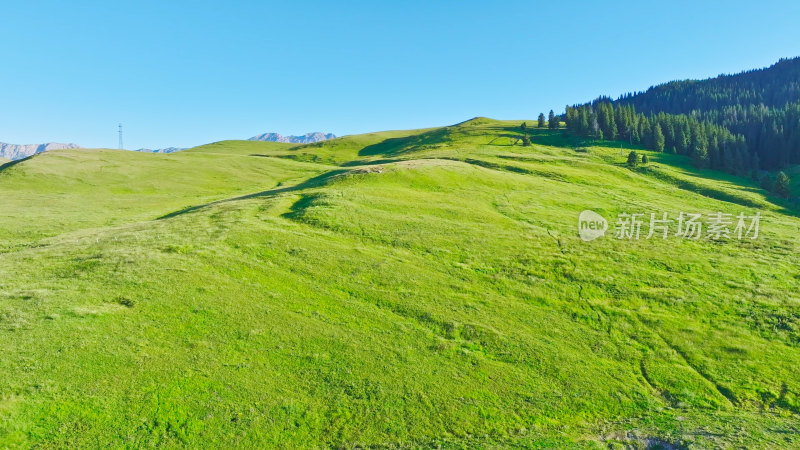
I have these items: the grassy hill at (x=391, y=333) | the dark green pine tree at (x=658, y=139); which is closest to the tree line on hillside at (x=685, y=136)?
the dark green pine tree at (x=658, y=139)

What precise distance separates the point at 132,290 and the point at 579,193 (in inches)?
2658

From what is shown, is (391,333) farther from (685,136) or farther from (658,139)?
(685,136)

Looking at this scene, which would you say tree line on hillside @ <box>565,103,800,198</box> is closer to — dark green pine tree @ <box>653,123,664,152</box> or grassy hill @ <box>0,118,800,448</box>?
dark green pine tree @ <box>653,123,664,152</box>

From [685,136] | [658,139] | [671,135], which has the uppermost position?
[671,135]

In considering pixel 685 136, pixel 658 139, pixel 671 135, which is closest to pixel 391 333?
pixel 658 139

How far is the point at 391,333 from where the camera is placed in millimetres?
25719

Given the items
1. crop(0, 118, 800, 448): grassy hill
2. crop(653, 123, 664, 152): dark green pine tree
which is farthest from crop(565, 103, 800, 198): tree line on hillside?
crop(0, 118, 800, 448): grassy hill

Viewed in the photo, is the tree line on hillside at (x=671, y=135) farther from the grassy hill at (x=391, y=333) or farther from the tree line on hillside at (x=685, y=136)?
the grassy hill at (x=391, y=333)

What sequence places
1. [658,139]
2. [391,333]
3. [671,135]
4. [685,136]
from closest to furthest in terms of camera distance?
[391,333]
[658,139]
[685,136]
[671,135]

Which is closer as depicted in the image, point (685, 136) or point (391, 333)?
point (391, 333)

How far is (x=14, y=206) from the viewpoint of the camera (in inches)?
2665

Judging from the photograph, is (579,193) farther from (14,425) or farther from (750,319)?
(14,425)

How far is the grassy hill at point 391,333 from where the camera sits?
59.9 ft

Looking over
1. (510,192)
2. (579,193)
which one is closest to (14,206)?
(510,192)
